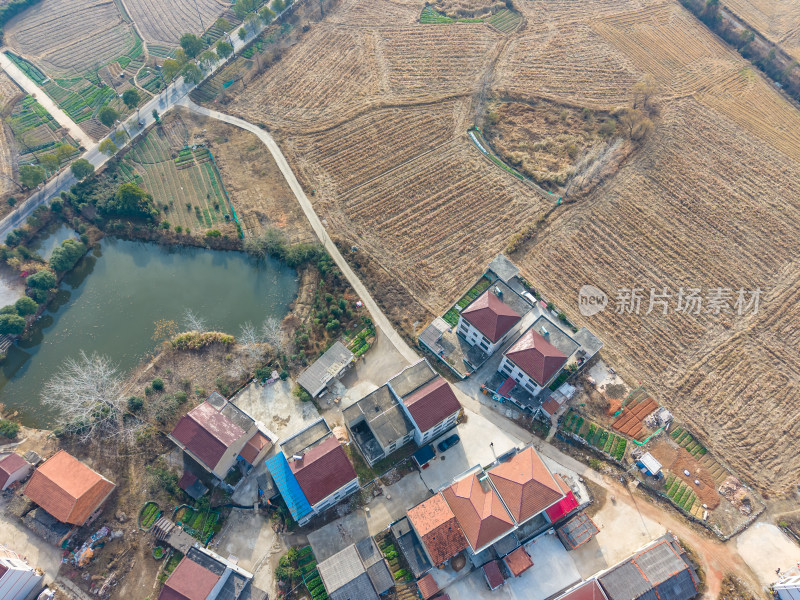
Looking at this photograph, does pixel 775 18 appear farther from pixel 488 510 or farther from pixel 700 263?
pixel 488 510

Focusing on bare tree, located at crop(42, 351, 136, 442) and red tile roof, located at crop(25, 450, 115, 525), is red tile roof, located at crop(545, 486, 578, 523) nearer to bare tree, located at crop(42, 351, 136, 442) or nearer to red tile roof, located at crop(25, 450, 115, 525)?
red tile roof, located at crop(25, 450, 115, 525)

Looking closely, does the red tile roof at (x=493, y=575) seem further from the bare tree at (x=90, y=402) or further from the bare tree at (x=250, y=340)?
the bare tree at (x=90, y=402)

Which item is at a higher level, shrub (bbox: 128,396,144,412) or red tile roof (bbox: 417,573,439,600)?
shrub (bbox: 128,396,144,412)

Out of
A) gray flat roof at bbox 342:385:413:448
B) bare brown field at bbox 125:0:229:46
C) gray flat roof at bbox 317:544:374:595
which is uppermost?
bare brown field at bbox 125:0:229:46

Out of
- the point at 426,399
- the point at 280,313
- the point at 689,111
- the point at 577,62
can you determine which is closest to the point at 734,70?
the point at 689,111

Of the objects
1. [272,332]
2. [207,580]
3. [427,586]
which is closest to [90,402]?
[272,332]

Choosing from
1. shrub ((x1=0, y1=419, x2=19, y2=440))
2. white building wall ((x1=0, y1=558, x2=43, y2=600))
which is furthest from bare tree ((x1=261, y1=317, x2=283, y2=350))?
white building wall ((x1=0, y1=558, x2=43, y2=600))

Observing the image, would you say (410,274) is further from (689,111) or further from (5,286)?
(689,111)
